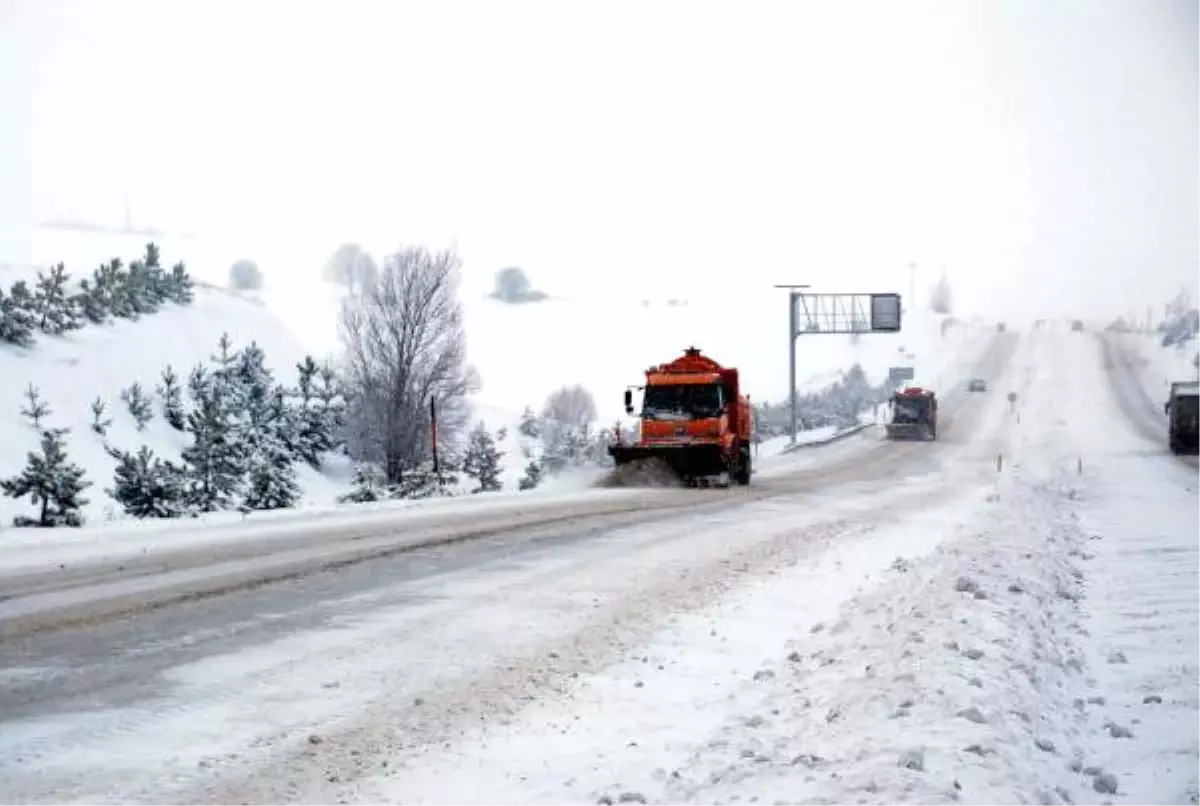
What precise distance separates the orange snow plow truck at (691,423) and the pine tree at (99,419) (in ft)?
59.2

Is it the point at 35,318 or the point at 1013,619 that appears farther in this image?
the point at 35,318

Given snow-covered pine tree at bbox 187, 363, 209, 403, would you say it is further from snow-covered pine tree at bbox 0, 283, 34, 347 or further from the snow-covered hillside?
snow-covered pine tree at bbox 0, 283, 34, 347

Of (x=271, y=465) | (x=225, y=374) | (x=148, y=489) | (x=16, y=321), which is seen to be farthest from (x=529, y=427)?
(x=148, y=489)

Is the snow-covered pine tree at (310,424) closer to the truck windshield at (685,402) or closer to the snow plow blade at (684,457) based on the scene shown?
the truck windshield at (685,402)

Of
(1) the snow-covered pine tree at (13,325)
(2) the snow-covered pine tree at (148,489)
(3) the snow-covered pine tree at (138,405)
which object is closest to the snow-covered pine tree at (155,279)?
(1) the snow-covered pine tree at (13,325)

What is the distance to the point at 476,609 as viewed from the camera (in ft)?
29.4

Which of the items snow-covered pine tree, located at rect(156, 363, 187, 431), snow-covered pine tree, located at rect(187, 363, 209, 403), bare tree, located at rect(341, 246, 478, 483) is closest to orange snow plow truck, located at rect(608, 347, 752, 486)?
bare tree, located at rect(341, 246, 478, 483)

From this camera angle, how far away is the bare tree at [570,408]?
7431 centimetres

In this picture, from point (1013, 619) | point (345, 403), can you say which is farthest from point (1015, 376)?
point (1013, 619)

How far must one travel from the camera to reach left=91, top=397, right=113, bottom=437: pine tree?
33.3 m

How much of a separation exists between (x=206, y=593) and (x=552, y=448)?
44.0 m

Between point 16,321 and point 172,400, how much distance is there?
5.95 m

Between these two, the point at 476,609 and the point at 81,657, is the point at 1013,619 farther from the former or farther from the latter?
the point at 81,657

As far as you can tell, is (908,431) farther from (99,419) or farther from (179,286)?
(99,419)
